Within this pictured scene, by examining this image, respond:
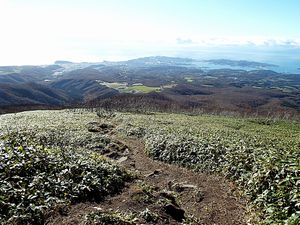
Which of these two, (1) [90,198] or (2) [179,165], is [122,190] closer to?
(1) [90,198]

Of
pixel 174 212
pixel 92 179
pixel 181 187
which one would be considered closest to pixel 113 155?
pixel 181 187

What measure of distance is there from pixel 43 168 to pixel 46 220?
3505mm

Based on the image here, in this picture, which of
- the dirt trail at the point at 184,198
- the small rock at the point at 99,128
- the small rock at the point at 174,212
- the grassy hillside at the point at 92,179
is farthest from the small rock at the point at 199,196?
the small rock at the point at 99,128

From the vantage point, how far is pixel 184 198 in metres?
14.4

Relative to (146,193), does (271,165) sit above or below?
above

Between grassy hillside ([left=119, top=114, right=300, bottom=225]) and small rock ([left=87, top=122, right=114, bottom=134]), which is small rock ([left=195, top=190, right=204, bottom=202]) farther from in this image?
small rock ([left=87, top=122, right=114, bottom=134])

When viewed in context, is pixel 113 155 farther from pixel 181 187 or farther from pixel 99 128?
pixel 99 128

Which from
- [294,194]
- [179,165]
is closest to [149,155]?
[179,165]

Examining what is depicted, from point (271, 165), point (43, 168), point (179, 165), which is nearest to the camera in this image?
point (43, 168)

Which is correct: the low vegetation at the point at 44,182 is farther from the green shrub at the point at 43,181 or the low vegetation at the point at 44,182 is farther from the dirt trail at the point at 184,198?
the dirt trail at the point at 184,198

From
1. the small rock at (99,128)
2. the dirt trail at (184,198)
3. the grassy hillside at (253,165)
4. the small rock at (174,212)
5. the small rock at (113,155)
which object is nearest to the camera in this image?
the grassy hillside at (253,165)

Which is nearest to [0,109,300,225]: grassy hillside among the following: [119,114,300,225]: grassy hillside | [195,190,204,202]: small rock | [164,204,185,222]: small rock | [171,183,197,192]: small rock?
[119,114,300,225]: grassy hillside

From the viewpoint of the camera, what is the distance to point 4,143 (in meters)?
13.9

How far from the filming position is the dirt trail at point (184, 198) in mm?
10454
